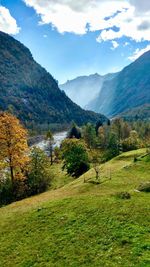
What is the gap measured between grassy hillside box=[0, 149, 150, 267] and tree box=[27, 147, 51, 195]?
2486cm

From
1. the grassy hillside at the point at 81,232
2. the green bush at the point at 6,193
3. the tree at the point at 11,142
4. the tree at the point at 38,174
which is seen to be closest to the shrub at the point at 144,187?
the grassy hillside at the point at 81,232

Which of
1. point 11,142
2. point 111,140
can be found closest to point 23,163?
point 11,142

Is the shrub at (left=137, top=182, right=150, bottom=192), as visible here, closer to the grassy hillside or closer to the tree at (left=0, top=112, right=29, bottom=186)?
the grassy hillside

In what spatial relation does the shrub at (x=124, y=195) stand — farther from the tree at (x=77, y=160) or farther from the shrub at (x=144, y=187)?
the tree at (x=77, y=160)

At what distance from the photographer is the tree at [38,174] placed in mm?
78062

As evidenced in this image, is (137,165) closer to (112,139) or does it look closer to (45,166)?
(45,166)

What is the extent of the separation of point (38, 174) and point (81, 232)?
43238 mm

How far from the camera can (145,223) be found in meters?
35.9

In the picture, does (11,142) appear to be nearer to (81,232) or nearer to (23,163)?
(23,163)

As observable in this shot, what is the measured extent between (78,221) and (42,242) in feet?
17.2

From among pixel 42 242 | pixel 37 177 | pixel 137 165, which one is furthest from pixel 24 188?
pixel 42 242

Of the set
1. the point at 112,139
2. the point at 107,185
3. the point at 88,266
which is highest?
the point at 112,139

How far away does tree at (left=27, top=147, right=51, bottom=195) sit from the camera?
78.1 meters

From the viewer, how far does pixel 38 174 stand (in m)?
79.4
